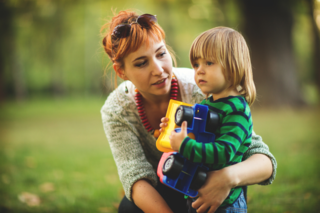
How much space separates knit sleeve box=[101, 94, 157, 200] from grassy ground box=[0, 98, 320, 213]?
3.46ft

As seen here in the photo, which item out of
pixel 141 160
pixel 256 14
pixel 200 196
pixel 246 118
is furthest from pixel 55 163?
pixel 256 14

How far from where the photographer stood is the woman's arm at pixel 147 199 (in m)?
1.70

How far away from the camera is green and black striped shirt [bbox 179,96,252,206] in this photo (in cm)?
128

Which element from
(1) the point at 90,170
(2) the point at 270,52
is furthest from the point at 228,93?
(2) the point at 270,52

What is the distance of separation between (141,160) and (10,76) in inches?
879

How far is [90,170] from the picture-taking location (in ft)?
13.6

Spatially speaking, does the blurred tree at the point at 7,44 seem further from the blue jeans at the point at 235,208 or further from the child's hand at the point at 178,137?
the blue jeans at the point at 235,208

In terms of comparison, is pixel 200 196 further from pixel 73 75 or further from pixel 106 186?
pixel 73 75

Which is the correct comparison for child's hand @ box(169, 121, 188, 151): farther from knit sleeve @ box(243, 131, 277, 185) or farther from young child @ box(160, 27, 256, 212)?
knit sleeve @ box(243, 131, 277, 185)

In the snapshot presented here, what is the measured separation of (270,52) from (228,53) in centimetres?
758

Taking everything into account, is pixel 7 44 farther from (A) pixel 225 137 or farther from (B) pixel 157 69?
(A) pixel 225 137

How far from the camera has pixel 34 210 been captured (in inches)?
110

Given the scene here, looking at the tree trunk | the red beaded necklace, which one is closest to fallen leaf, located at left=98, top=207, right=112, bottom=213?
the red beaded necklace

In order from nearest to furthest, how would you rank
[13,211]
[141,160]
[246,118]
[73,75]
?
[246,118], [141,160], [13,211], [73,75]
